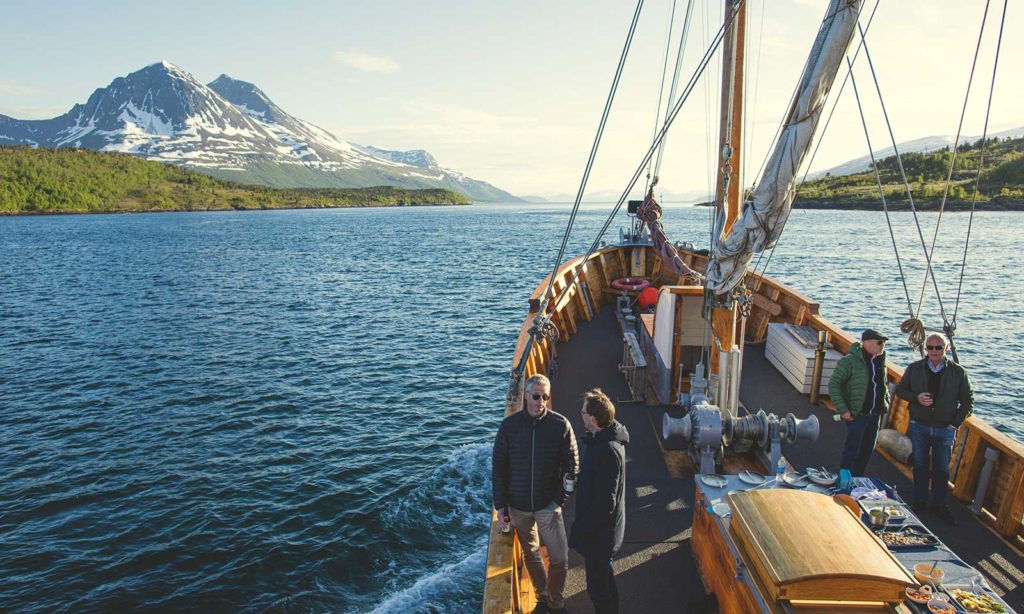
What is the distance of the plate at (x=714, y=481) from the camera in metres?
4.91

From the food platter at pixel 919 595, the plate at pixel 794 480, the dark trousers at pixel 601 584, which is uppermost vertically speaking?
the food platter at pixel 919 595

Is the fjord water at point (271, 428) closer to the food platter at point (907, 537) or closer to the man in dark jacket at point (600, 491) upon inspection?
the man in dark jacket at point (600, 491)

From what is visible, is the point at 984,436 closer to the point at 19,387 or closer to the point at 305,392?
the point at 305,392

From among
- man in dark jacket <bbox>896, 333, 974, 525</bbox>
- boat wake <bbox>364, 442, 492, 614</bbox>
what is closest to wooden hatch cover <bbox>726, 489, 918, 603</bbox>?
man in dark jacket <bbox>896, 333, 974, 525</bbox>

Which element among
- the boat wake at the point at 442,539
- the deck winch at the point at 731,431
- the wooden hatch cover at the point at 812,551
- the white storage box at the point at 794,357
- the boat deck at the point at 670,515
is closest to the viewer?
the wooden hatch cover at the point at 812,551

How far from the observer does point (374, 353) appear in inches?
790

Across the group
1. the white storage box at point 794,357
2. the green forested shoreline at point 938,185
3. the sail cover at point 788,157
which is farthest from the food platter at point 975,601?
the green forested shoreline at point 938,185

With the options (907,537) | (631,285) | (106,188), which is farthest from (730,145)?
(106,188)

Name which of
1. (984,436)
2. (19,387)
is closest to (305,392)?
(19,387)

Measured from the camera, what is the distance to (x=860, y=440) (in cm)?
591

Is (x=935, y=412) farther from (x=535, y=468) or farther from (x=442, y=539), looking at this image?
(x=442, y=539)

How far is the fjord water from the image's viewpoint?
8.50 meters

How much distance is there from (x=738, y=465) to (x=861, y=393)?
4.85 ft

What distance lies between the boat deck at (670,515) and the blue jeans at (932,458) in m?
0.25
